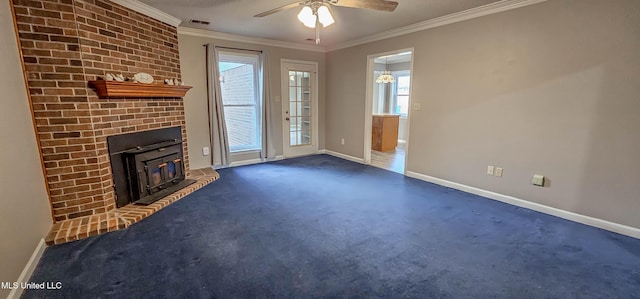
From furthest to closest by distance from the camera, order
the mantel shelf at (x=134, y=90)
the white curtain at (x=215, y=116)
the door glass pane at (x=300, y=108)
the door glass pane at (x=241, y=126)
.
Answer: the door glass pane at (x=300, y=108), the door glass pane at (x=241, y=126), the white curtain at (x=215, y=116), the mantel shelf at (x=134, y=90)

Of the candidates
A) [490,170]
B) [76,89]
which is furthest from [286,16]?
[490,170]

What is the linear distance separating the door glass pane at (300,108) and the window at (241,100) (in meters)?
0.77

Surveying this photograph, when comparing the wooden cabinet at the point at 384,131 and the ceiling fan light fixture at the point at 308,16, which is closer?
the ceiling fan light fixture at the point at 308,16

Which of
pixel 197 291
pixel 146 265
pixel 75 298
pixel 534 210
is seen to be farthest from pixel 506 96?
pixel 75 298

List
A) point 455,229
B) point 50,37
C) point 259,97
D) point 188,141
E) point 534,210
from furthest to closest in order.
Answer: point 259,97, point 188,141, point 534,210, point 455,229, point 50,37

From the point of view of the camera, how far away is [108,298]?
1685 mm

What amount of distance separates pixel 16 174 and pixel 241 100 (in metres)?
3.32

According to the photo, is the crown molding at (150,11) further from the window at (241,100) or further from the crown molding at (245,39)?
the window at (241,100)

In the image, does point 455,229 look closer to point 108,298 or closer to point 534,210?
point 534,210

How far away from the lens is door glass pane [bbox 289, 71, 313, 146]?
18.2ft

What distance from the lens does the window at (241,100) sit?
15.6ft

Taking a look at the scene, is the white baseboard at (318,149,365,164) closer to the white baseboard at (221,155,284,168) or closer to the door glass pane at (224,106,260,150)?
the white baseboard at (221,155,284,168)

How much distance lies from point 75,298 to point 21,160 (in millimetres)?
1153

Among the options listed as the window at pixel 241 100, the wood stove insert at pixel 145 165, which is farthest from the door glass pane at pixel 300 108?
the wood stove insert at pixel 145 165
